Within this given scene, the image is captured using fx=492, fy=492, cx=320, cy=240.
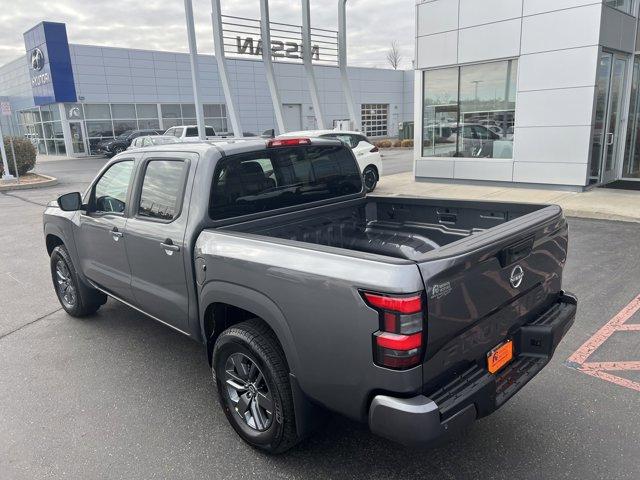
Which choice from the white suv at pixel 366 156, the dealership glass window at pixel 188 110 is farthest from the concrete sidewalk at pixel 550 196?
the dealership glass window at pixel 188 110

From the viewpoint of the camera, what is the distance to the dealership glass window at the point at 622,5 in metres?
11.0

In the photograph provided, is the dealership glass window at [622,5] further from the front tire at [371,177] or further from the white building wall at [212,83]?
the white building wall at [212,83]

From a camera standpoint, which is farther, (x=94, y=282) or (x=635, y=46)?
(x=635, y=46)

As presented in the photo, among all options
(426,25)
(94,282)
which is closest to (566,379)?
(94,282)

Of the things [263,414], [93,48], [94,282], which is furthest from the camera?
[93,48]

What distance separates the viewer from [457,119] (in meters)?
13.3

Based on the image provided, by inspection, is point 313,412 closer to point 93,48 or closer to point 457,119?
point 457,119

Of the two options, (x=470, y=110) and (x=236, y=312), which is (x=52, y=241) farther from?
(x=470, y=110)

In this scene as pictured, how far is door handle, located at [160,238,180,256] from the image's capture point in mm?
3373

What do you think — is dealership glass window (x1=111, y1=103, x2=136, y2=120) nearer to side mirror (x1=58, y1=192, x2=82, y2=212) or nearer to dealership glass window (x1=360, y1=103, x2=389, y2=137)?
dealership glass window (x1=360, y1=103, x2=389, y2=137)

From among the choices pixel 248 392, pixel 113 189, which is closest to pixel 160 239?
pixel 113 189

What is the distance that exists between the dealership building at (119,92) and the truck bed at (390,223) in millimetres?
26041

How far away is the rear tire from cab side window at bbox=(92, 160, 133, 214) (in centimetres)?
94

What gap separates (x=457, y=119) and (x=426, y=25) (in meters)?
2.69
